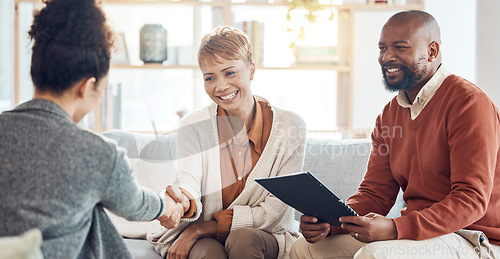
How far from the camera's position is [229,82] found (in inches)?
83.7

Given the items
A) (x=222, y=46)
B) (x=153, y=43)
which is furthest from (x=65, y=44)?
(x=153, y=43)

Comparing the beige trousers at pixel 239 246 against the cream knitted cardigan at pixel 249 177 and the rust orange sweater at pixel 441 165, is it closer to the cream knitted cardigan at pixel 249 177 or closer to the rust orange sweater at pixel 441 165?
the cream knitted cardigan at pixel 249 177

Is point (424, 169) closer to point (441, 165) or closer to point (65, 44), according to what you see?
point (441, 165)

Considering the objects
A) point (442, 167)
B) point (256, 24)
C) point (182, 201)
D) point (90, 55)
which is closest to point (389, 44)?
point (442, 167)

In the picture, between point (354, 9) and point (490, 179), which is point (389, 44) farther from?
point (354, 9)

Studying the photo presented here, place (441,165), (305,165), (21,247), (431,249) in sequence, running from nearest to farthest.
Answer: (21,247)
(431,249)
(441,165)
(305,165)

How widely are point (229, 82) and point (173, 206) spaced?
0.55 m

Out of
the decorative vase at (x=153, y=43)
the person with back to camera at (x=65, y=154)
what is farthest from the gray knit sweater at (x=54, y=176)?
the decorative vase at (x=153, y=43)

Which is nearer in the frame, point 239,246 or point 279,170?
→ point 239,246

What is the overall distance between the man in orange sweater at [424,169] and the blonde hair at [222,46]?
0.53m

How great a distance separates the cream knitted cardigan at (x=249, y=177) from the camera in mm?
2086

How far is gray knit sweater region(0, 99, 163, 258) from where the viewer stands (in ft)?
3.86

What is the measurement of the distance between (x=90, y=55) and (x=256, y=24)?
9.26ft

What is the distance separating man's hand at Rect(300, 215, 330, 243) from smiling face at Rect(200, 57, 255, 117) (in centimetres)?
56
